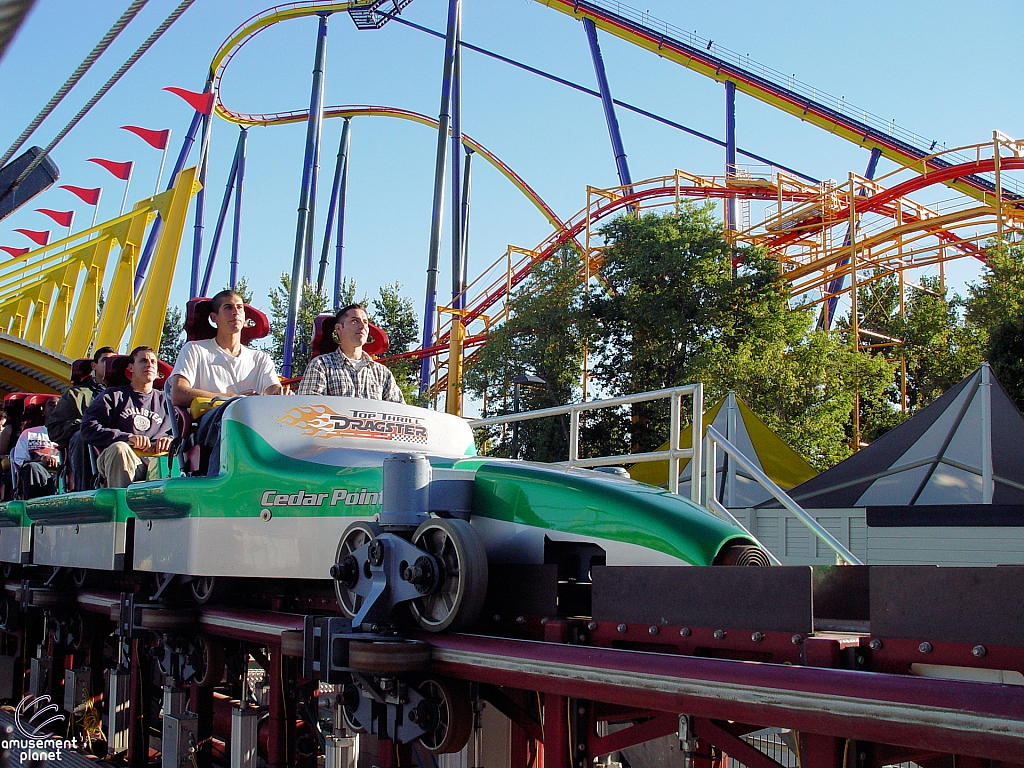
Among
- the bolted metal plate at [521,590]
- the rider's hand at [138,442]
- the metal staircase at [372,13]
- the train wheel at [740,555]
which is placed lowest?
the bolted metal plate at [521,590]

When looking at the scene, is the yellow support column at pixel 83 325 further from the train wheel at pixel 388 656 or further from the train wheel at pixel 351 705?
the train wheel at pixel 388 656

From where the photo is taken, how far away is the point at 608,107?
2494 centimetres

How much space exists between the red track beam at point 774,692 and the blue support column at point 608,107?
22.3 meters

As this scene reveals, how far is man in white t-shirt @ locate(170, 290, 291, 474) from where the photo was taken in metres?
5.52

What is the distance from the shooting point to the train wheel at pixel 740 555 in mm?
3254

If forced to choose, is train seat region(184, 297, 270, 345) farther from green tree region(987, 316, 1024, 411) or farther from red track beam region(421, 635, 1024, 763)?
green tree region(987, 316, 1024, 411)

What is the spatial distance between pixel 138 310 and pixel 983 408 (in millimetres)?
15588

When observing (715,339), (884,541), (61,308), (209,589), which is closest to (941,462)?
(884,541)

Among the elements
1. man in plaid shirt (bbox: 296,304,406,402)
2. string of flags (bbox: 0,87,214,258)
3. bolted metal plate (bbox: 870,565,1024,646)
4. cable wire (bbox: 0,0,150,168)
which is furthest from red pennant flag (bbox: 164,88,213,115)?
bolted metal plate (bbox: 870,565,1024,646)

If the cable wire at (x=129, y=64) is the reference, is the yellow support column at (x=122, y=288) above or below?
above

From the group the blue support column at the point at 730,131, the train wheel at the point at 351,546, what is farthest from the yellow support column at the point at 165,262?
the train wheel at the point at 351,546

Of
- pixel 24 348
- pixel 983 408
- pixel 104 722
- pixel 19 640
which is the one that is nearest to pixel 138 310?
pixel 24 348

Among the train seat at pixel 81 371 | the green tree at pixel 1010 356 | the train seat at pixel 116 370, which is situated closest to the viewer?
the train seat at pixel 116 370

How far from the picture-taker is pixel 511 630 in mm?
3441
